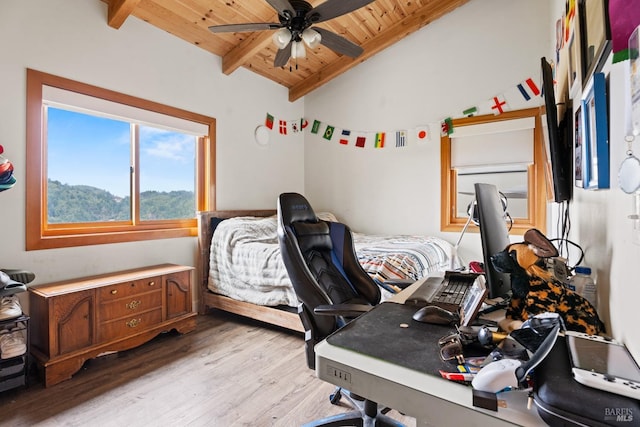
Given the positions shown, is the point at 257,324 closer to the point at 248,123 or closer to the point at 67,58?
the point at 248,123

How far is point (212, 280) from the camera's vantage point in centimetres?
333

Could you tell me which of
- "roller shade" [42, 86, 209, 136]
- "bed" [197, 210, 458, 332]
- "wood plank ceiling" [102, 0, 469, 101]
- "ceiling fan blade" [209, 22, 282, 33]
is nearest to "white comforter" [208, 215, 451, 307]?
"bed" [197, 210, 458, 332]

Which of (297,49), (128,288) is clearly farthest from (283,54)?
(128,288)

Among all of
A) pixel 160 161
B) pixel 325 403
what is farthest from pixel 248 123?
pixel 325 403

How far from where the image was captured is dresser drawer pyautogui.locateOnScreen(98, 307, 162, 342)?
2.29 meters

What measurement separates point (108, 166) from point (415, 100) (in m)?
3.46

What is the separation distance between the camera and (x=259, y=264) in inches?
113

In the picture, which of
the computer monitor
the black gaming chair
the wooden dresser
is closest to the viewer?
the computer monitor

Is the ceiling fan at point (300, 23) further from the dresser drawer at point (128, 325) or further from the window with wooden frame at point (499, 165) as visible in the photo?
the dresser drawer at point (128, 325)

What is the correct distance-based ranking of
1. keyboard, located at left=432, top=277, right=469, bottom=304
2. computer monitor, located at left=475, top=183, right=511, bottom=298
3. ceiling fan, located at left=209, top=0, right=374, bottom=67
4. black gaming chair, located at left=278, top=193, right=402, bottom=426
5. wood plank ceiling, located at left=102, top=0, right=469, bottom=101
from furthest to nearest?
wood plank ceiling, located at left=102, top=0, right=469, bottom=101
ceiling fan, located at left=209, top=0, right=374, bottom=67
black gaming chair, located at left=278, top=193, right=402, bottom=426
keyboard, located at left=432, top=277, right=469, bottom=304
computer monitor, located at left=475, top=183, right=511, bottom=298

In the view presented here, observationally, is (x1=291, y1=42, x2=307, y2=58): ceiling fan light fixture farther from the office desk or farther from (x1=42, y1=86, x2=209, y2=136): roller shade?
the office desk

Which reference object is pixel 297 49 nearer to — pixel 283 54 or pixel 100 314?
pixel 283 54

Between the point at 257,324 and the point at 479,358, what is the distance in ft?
8.93

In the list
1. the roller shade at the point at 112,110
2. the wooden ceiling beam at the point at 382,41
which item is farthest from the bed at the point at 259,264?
the wooden ceiling beam at the point at 382,41
